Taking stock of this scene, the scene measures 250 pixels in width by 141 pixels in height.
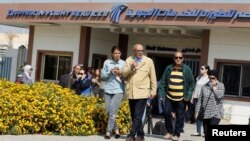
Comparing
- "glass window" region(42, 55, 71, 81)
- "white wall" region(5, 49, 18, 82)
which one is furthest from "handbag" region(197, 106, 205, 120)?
"white wall" region(5, 49, 18, 82)

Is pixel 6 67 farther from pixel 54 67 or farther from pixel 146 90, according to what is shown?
pixel 146 90

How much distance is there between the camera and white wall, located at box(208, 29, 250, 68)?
56.4 ft

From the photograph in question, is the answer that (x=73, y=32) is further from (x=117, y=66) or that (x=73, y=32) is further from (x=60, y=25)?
(x=117, y=66)

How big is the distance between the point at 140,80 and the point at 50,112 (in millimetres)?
1891

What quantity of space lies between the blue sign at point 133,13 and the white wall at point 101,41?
1798 mm

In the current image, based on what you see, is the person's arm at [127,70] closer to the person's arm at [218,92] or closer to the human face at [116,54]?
the human face at [116,54]

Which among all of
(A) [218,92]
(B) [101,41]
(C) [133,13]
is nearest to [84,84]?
(A) [218,92]

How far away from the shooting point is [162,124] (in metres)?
11.6

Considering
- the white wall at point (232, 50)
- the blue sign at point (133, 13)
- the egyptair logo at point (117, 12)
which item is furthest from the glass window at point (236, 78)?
the egyptair logo at point (117, 12)

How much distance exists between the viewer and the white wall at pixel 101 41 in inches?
823

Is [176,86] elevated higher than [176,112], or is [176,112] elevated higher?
[176,86]

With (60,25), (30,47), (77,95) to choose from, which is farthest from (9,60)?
(77,95)

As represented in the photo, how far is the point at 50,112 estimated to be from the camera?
10.1 m

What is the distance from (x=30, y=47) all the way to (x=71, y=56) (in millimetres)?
2216
